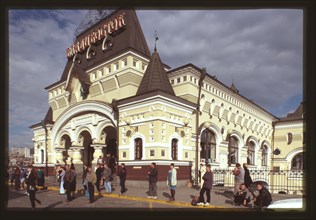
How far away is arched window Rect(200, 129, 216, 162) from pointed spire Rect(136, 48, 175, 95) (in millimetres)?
4709

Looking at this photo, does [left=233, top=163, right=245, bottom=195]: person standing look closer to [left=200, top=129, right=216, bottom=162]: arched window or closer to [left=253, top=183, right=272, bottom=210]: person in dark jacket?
[left=253, top=183, right=272, bottom=210]: person in dark jacket

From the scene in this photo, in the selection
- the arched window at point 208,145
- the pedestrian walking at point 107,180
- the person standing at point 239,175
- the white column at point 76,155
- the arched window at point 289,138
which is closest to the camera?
the person standing at point 239,175

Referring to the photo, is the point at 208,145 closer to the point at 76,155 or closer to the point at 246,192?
the point at 246,192

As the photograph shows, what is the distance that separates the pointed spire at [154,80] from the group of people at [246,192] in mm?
6447

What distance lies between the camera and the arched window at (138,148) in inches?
566

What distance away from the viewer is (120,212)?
3.57m

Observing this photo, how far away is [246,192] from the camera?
31.3 ft

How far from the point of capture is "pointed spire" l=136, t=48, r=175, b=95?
593 inches

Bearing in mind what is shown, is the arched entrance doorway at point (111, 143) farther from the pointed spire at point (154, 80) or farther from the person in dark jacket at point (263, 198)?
the person in dark jacket at point (263, 198)

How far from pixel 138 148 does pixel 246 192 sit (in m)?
6.83

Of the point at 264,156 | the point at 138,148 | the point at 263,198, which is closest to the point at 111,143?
the point at 138,148

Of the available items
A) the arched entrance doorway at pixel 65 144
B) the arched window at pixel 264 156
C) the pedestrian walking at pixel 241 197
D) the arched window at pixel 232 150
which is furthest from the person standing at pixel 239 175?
the arched window at pixel 264 156

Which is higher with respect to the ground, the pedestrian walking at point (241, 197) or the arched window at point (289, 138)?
the arched window at point (289, 138)
